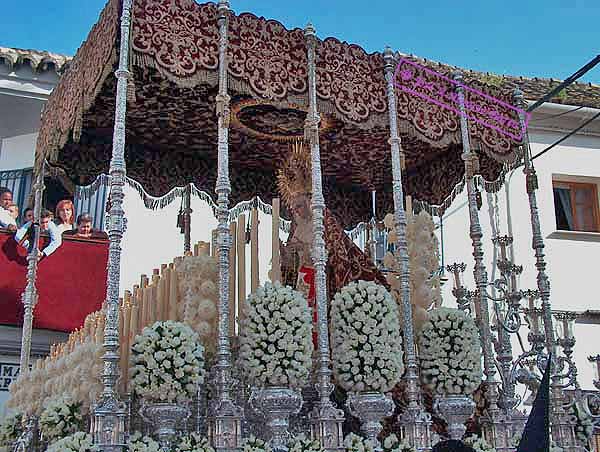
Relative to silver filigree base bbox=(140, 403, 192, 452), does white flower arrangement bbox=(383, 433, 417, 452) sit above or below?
below

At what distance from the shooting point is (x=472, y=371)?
5.59 m

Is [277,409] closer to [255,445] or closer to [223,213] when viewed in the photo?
[255,445]

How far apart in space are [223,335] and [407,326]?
4.93 ft

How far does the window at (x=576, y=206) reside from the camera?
472 inches

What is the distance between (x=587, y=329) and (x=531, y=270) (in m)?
1.18

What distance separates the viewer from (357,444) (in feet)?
16.3

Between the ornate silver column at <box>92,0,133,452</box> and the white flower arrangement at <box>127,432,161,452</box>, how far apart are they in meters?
0.06

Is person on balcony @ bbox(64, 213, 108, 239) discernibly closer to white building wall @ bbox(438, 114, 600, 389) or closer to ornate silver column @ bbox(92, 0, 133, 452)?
white building wall @ bbox(438, 114, 600, 389)

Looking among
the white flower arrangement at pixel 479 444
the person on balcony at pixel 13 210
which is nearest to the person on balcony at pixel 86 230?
the person on balcony at pixel 13 210

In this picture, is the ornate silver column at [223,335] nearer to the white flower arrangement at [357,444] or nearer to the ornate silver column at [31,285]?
the white flower arrangement at [357,444]

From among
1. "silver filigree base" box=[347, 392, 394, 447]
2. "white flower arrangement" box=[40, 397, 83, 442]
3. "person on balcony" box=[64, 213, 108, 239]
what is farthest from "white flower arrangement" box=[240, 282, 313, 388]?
"person on balcony" box=[64, 213, 108, 239]

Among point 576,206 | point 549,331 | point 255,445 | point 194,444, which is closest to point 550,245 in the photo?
point 576,206

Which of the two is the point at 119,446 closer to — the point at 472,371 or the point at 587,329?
the point at 472,371

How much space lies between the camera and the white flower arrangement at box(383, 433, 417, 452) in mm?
5125
